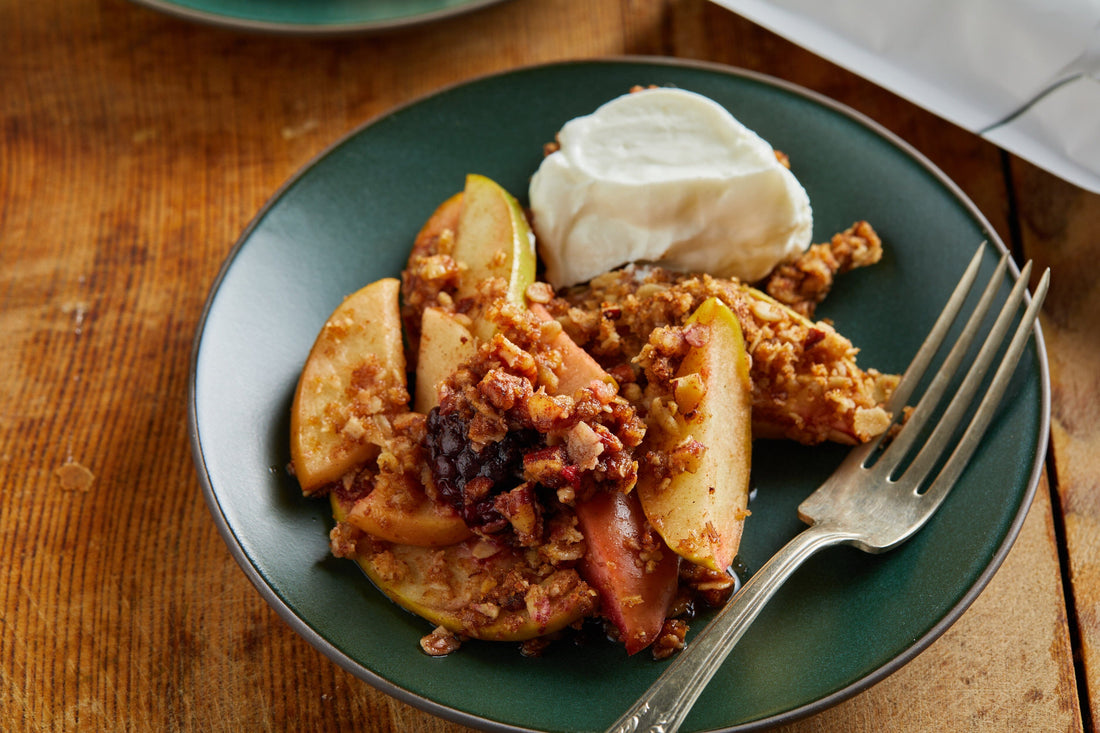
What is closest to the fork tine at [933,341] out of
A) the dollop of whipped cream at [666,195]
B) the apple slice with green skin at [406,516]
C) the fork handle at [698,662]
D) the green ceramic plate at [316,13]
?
the dollop of whipped cream at [666,195]

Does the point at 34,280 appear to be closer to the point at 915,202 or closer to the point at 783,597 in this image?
the point at 783,597

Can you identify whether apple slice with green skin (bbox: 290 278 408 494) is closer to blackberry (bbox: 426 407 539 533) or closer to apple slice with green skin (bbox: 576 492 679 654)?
blackberry (bbox: 426 407 539 533)

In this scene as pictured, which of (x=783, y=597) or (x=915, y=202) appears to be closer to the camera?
(x=783, y=597)

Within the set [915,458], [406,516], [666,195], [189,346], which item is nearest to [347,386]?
[406,516]

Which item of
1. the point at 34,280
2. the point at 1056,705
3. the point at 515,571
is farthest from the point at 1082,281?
the point at 34,280

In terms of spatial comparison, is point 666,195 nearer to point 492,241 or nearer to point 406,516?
point 492,241

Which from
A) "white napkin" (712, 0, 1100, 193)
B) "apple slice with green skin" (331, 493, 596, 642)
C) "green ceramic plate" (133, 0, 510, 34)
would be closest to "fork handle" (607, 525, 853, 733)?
"apple slice with green skin" (331, 493, 596, 642)

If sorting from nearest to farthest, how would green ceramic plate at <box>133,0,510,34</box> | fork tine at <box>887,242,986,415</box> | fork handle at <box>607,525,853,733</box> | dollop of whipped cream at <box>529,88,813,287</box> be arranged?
fork handle at <box>607,525,853,733</box>
fork tine at <box>887,242,986,415</box>
dollop of whipped cream at <box>529,88,813,287</box>
green ceramic plate at <box>133,0,510,34</box>

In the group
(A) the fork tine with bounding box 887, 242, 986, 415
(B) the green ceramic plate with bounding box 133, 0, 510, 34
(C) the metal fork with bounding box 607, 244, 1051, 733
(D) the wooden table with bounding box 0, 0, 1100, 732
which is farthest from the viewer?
(B) the green ceramic plate with bounding box 133, 0, 510, 34
